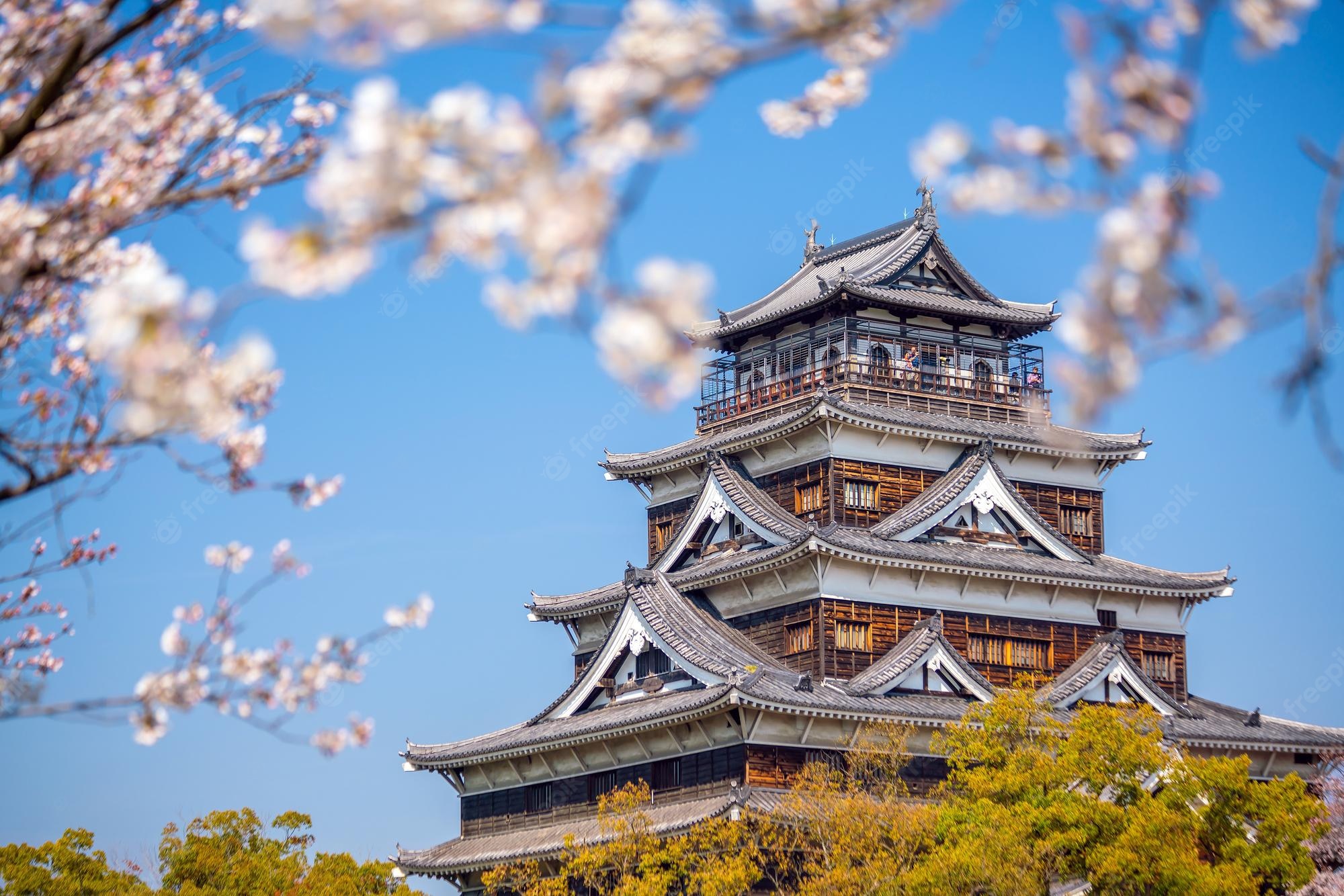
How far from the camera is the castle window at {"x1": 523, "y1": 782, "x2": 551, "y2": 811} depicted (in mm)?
38125

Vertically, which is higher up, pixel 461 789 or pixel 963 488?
pixel 963 488

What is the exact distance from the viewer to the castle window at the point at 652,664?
36.5 metres

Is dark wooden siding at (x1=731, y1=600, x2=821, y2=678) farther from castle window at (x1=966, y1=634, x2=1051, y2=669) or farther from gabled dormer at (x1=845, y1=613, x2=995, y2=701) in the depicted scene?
castle window at (x1=966, y1=634, x2=1051, y2=669)

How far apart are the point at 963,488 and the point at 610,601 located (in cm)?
919

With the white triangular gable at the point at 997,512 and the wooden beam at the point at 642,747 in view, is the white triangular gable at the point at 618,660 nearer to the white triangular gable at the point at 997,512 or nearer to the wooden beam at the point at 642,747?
the wooden beam at the point at 642,747

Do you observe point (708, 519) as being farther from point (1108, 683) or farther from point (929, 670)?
point (1108, 683)

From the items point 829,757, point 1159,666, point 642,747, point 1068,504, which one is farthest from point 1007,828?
point 1068,504

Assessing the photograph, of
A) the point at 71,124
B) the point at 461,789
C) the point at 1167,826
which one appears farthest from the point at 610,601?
the point at 71,124

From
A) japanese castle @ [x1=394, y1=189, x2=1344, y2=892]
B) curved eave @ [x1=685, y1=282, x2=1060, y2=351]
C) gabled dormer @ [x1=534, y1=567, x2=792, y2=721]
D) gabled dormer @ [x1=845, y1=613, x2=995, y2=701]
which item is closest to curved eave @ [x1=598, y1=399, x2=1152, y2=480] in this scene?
japanese castle @ [x1=394, y1=189, x2=1344, y2=892]

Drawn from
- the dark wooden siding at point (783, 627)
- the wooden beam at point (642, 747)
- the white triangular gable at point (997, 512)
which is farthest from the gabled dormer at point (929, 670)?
the wooden beam at point (642, 747)

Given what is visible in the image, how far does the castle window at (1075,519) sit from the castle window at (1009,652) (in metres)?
3.79

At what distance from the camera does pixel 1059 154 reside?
308 inches

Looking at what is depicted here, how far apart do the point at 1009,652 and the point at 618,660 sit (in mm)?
8833

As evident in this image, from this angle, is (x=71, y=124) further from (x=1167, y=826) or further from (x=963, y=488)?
(x=963, y=488)
